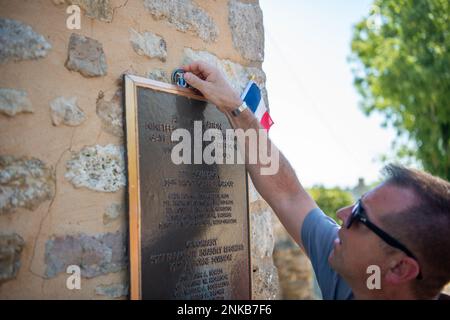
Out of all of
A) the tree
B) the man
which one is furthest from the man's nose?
the tree

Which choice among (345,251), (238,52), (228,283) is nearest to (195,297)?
(228,283)

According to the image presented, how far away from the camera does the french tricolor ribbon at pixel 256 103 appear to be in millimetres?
2834

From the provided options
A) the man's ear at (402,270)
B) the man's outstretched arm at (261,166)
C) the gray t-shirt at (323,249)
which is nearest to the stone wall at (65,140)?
the man's outstretched arm at (261,166)

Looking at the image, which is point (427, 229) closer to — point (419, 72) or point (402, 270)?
point (402, 270)

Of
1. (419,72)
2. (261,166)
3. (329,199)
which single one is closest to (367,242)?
(261,166)

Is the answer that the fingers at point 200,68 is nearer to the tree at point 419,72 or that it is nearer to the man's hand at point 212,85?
the man's hand at point 212,85

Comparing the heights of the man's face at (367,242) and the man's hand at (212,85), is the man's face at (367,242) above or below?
below

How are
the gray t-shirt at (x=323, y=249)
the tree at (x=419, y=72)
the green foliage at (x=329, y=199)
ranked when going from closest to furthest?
the gray t-shirt at (x=323, y=249) < the green foliage at (x=329, y=199) < the tree at (x=419, y=72)

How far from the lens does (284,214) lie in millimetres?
2482

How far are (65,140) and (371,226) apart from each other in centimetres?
141

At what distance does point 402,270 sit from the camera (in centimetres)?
196

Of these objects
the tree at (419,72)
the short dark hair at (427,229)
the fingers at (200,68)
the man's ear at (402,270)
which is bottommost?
the man's ear at (402,270)

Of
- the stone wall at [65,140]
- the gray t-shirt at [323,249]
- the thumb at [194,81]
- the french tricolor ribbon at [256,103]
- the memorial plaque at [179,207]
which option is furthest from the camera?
the french tricolor ribbon at [256,103]
